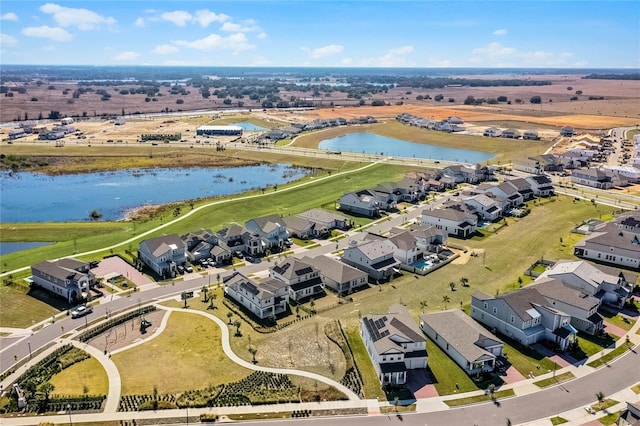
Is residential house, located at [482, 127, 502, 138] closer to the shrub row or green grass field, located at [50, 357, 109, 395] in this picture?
the shrub row

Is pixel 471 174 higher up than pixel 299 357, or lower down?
higher up

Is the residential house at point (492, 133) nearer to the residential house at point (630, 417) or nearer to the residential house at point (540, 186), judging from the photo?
the residential house at point (540, 186)

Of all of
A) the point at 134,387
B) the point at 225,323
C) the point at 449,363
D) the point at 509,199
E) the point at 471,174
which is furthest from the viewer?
the point at 471,174

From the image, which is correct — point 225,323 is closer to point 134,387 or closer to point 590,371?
point 134,387

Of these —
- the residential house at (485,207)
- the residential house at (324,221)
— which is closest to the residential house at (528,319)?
the residential house at (324,221)

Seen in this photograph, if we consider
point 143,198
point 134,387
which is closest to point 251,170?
point 143,198

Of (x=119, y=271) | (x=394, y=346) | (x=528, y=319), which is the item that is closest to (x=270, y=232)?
(x=119, y=271)
